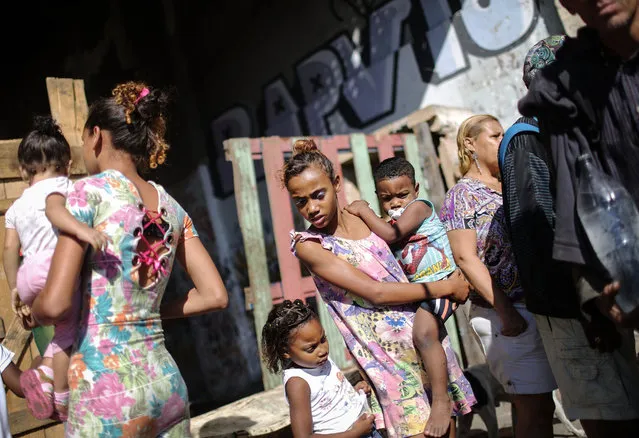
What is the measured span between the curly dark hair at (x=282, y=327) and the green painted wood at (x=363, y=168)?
2.13 metres

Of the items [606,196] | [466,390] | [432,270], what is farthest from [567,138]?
[466,390]

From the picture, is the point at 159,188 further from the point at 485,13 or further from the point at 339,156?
the point at 485,13

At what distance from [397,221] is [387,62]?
4561mm

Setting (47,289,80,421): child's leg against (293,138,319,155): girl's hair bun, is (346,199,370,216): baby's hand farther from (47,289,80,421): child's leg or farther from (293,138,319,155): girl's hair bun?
(47,289,80,421): child's leg

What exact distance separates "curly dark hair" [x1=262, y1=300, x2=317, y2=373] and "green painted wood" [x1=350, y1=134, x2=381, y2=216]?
2.13 m

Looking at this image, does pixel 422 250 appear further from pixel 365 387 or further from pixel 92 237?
pixel 92 237

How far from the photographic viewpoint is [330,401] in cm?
260

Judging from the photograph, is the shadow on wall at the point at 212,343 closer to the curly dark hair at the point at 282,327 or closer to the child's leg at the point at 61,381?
the curly dark hair at the point at 282,327

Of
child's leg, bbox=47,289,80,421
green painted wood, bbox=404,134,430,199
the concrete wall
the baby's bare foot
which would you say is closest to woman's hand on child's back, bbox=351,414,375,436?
the baby's bare foot

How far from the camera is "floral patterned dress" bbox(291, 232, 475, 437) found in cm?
246

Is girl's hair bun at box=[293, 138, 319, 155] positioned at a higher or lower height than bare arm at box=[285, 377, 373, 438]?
higher

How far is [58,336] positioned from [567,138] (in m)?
1.77

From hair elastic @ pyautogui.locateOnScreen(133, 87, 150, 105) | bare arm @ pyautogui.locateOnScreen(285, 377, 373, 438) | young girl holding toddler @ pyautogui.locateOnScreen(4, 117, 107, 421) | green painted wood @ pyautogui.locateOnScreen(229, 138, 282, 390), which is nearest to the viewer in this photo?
young girl holding toddler @ pyautogui.locateOnScreen(4, 117, 107, 421)

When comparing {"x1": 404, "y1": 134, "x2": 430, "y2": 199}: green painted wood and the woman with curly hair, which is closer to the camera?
the woman with curly hair
